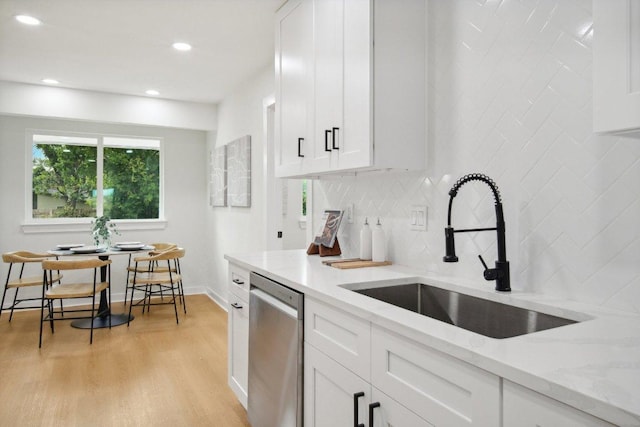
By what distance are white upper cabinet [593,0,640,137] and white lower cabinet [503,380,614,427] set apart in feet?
1.97

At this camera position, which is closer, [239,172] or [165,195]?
[239,172]

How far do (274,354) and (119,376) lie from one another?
5.77 ft

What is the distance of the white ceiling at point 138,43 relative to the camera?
2.75 m

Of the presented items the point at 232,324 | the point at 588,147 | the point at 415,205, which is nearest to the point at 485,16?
the point at 588,147

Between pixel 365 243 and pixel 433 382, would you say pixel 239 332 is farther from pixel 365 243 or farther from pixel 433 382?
pixel 433 382

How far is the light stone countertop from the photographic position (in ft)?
2.32

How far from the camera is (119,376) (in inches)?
119

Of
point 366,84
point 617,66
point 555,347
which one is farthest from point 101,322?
point 617,66

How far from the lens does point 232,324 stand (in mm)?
2547

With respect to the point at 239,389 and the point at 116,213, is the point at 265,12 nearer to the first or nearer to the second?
the point at 239,389

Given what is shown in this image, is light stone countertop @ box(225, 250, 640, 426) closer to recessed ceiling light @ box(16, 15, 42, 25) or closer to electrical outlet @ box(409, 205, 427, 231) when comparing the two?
electrical outlet @ box(409, 205, 427, 231)

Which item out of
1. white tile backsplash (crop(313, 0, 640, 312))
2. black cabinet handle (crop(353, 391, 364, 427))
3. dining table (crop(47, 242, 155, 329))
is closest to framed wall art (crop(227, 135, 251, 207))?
dining table (crop(47, 242, 155, 329))

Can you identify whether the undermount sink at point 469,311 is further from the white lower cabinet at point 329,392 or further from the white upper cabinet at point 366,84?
the white upper cabinet at point 366,84

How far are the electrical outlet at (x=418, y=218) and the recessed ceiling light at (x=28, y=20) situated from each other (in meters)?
2.86
